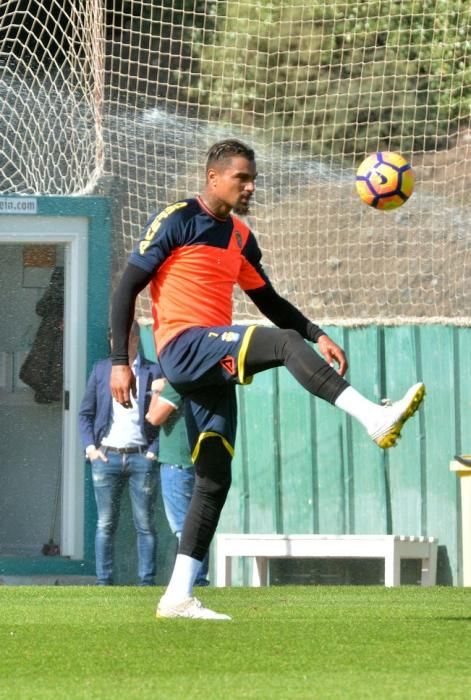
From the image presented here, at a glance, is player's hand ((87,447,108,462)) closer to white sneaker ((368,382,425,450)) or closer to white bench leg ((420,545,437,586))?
white bench leg ((420,545,437,586))

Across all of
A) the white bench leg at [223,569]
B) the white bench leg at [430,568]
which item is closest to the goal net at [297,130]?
the white bench leg at [430,568]

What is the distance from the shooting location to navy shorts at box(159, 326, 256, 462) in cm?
666

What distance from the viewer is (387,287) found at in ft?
44.6

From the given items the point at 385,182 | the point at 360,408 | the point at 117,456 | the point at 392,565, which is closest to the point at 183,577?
the point at 360,408

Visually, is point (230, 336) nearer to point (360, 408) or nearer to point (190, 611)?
point (360, 408)

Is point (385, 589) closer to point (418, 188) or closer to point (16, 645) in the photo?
point (16, 645)

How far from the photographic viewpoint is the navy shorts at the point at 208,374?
21.9 feet

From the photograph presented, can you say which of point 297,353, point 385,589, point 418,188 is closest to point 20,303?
point 418,188

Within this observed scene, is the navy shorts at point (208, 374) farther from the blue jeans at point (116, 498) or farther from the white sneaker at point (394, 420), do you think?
the blue jeans at point (116, 498)

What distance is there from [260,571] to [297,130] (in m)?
3.88

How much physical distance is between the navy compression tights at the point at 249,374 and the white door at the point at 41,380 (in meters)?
6.77

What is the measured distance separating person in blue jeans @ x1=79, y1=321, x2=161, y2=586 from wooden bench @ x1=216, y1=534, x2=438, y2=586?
68 centimetres

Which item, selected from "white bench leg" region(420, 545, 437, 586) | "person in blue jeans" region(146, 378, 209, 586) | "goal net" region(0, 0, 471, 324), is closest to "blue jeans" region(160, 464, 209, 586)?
"person in blue jeans" region(146, 378, 209, 586)

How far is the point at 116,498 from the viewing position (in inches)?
501
